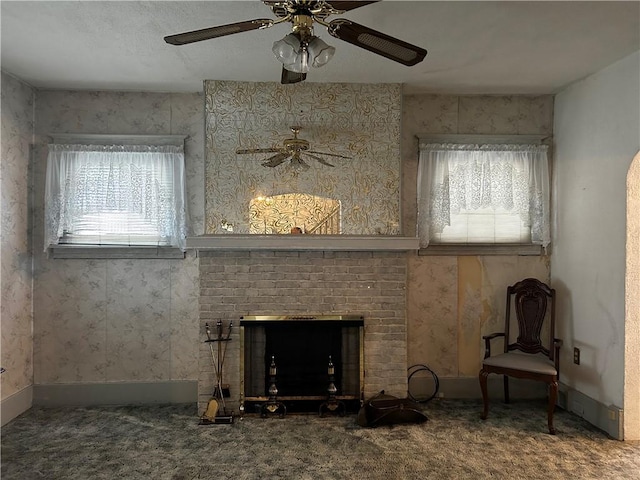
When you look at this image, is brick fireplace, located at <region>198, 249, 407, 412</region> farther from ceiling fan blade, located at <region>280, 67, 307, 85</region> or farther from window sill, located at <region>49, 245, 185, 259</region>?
ceiling fan blade, located at <region>280, 67, 307, 85</region>

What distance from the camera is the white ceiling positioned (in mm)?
2615

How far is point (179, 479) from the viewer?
2.73 m

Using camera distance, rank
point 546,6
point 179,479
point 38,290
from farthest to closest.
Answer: point 38,290, point 179,479, point 546,6

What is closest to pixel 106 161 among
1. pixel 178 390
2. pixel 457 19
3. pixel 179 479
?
pixel 178 390

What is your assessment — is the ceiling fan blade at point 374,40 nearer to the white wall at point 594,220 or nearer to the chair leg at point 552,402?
the white wall at point 594,220

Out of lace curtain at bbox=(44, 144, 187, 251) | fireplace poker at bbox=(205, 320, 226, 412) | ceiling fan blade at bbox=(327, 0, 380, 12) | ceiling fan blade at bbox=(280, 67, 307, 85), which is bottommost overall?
fireplace poker at bbox=(205, 320, 226, 412)

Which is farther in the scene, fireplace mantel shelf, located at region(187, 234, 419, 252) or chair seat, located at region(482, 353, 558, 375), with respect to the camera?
fireplace mantel shelf, located at region(187, 234, 419, 252)

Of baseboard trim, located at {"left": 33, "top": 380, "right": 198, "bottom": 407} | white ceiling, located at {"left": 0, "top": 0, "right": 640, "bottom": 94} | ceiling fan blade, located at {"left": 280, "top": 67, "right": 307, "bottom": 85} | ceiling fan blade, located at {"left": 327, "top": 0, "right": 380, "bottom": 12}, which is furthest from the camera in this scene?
baseboard trim, located at {"left": 33, "top": 380, "right": 198, "bottom": 407}

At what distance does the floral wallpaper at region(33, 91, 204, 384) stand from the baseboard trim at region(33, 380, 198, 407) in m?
0.06

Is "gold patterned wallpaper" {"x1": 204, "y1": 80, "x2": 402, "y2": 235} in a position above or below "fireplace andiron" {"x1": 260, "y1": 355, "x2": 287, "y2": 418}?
above

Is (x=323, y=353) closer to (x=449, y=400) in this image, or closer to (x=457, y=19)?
(x=449, y=400)

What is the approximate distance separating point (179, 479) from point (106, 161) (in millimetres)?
2651

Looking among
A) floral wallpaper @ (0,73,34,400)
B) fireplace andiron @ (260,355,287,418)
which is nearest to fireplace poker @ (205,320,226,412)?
fireplace andiron @ (260,355,287,418)

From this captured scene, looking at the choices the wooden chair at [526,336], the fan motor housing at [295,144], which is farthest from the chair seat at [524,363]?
the fan motor housing at [295,144]
